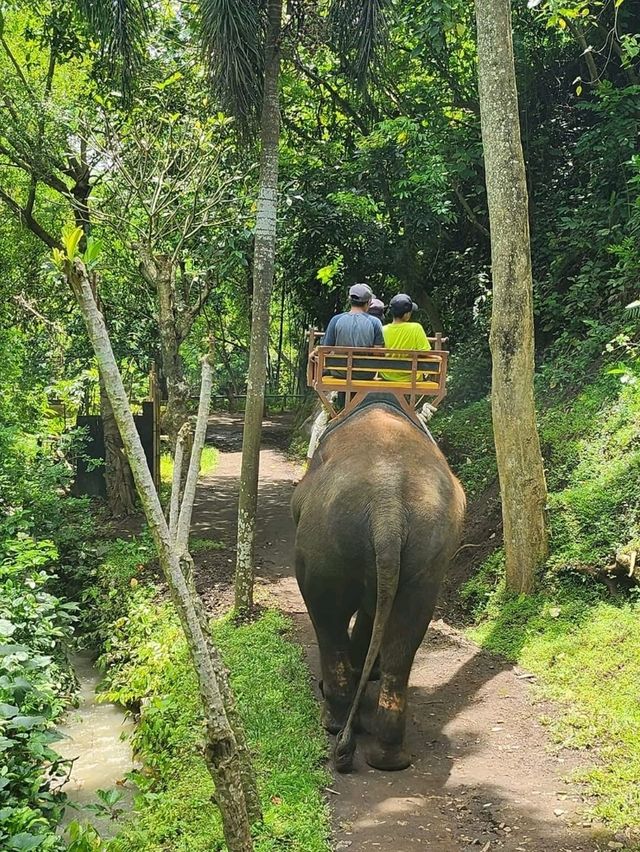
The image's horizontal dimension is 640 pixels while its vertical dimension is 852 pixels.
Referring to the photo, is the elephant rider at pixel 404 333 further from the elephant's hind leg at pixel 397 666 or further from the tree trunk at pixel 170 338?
the tree trunk at pixel 170 338

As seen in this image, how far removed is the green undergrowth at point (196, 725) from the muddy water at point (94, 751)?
207 mm

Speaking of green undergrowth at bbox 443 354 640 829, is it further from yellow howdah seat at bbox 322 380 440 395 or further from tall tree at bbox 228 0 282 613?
tall tree at bbox 228 0 282 613

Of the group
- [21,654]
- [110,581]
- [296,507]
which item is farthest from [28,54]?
[21,654]

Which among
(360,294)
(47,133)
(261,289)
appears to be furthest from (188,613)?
(47,133)

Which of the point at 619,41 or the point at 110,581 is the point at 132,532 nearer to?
the point at 110,581

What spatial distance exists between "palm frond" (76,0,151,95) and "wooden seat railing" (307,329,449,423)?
4522 mm

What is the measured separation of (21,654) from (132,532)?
6541mm

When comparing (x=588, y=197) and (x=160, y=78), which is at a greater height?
(x=160, y=78)

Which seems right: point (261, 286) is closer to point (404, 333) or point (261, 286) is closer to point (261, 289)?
point (261, 289)

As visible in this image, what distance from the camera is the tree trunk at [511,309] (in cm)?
696

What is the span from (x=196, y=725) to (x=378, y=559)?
2099 millimetres

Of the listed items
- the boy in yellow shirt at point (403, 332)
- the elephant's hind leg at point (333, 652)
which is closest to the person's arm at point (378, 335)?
the boy in yellow shirt at point (403, 332)

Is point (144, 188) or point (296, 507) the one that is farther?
point (144, 188)

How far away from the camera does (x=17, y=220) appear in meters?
12.3
